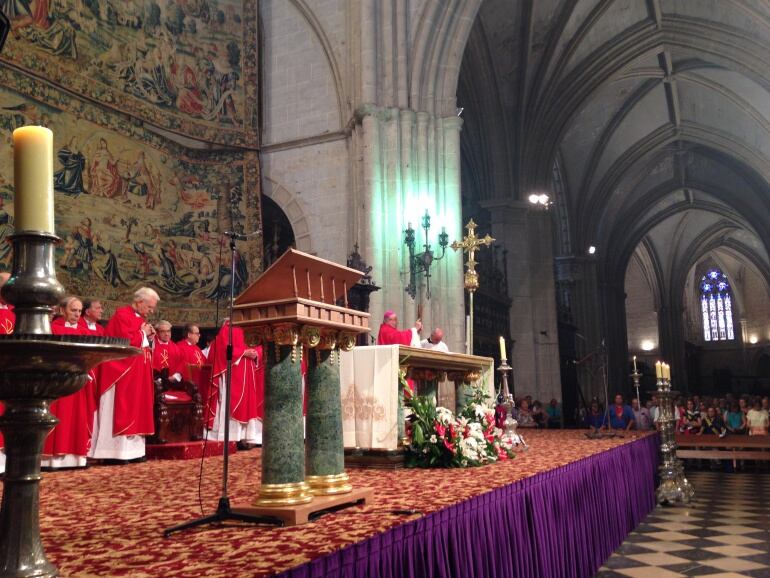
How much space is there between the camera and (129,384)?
6.84 metres

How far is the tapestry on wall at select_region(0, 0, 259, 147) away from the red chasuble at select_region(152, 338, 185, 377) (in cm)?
487

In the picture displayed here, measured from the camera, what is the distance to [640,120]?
25.8 meters

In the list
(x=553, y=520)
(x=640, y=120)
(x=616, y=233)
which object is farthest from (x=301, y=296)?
(x=616, y=233)

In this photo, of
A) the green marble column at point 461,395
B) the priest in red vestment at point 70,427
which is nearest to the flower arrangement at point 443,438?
the green marble column at point 461,395

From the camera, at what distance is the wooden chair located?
7453 millimetres

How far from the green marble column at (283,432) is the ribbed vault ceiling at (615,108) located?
16.1 m

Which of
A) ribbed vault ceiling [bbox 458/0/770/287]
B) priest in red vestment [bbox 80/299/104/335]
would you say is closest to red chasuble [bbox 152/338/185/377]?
priest in red vestment [bbox 80/299/104/335]

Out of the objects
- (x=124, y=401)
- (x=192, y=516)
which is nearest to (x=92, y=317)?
(x=124, y=401)

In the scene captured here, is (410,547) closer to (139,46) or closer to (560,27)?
(139,46)

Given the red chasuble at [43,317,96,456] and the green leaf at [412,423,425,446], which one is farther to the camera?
the red chasuble at [43,317,96,456]

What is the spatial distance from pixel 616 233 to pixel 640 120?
6.36 metres

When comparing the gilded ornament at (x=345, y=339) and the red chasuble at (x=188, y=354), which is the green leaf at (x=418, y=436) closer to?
the gilded ornament at (x=345, y=339)

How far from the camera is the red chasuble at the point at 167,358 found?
8.09m

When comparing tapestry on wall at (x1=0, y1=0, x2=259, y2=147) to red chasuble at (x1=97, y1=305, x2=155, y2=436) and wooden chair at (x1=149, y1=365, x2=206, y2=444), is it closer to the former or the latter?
red chasuble at (x1=97, y1=305, x2=155, y2=436)
